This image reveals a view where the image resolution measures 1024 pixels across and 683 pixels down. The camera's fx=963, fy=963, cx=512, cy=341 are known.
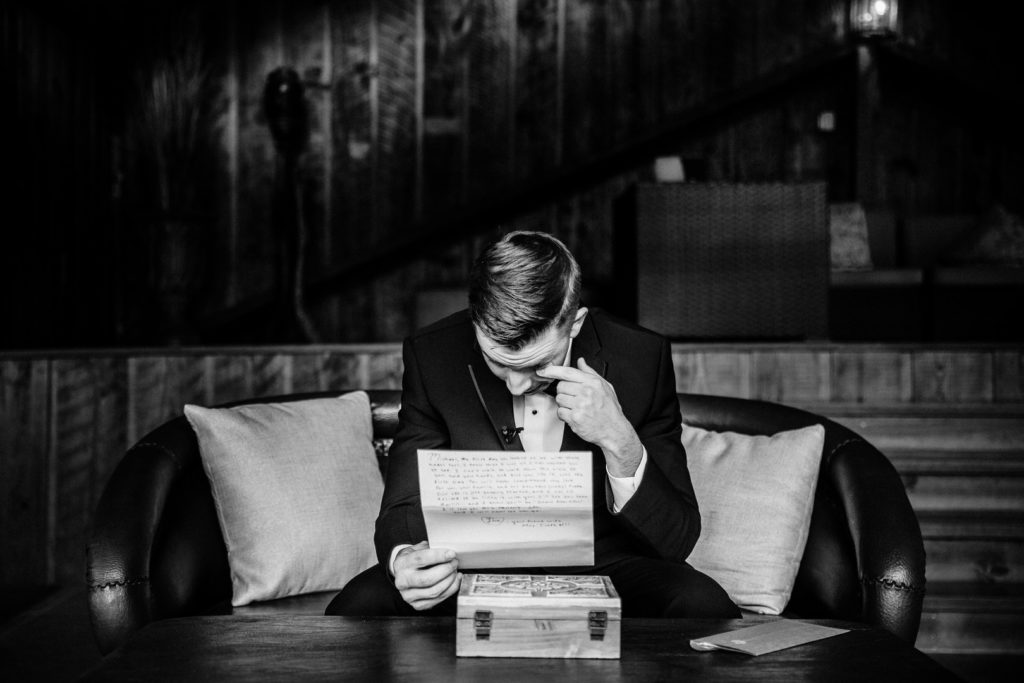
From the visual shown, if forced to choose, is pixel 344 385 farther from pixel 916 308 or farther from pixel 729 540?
pixel 916 308

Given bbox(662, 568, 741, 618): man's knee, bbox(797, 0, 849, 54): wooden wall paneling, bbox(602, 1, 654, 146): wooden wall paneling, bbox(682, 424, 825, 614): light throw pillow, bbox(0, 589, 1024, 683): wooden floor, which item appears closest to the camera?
bbox(662, 568, 741, 618): man's knee

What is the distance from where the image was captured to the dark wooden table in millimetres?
1340

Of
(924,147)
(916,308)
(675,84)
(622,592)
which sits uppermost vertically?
(675,84)

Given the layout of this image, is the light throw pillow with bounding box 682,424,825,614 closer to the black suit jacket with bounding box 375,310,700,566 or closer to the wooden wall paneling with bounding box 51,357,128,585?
the black suit jacket with bounding box 375,310,700,566

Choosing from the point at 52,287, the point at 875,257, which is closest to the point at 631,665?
the point at 52,287

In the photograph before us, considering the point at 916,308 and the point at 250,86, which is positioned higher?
the point at 250,86

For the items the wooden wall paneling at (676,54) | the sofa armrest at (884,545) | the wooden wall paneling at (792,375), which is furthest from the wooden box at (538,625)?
the wooden wall paneling at (676,54)

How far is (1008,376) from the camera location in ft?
10.8

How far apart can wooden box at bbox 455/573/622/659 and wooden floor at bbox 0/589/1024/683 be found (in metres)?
1.62

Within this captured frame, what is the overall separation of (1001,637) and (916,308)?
2.35 metres

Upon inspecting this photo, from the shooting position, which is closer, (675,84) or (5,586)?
(5,586)

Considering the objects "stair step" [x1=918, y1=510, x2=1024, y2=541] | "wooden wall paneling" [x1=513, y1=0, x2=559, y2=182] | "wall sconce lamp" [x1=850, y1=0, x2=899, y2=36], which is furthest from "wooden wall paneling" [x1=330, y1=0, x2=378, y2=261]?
"stair step" [x1=918, y1=510, x2=1024, y2=541]

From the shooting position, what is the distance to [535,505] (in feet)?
4.94

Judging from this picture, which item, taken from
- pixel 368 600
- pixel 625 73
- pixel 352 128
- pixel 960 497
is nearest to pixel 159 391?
pixel 368 600
